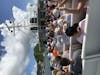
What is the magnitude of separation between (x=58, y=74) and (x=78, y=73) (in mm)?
1000

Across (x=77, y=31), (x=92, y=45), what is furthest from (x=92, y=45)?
(x=77, y=31)

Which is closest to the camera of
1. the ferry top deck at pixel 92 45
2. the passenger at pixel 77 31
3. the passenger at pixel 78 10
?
the ferry top deck at pixel 92 45

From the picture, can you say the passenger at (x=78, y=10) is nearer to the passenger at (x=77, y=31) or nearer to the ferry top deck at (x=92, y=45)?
the passenger at (x=77, y=31)

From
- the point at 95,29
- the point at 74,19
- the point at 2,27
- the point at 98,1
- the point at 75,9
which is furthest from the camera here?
Answer: the point at 2,27

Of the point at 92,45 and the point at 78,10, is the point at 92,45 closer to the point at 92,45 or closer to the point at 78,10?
the point at 92,45

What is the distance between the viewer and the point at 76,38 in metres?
6.51

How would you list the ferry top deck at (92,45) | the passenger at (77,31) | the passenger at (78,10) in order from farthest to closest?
the passenger at (77,31), the passenger at (78,10), the ferry top deck at (92,45)

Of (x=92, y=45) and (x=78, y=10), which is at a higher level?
(x=78, y=10)

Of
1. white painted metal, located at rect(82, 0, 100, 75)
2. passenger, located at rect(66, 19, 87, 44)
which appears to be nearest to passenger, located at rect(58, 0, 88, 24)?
passenger, located at rect(66, 19, 87, 44)

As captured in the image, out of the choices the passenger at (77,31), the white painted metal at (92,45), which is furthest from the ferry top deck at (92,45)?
the passenger at (77,31)

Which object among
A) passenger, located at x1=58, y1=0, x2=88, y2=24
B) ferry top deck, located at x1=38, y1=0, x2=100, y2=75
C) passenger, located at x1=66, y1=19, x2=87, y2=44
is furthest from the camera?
passenger, located at x1=66, y1=19, x2=87, y2=44

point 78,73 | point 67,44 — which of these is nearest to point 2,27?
point 67,44

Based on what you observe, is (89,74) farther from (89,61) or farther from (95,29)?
(95,29)

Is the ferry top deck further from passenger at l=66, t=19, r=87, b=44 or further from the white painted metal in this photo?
passenger at l=66, t=19, r=87, b=44
